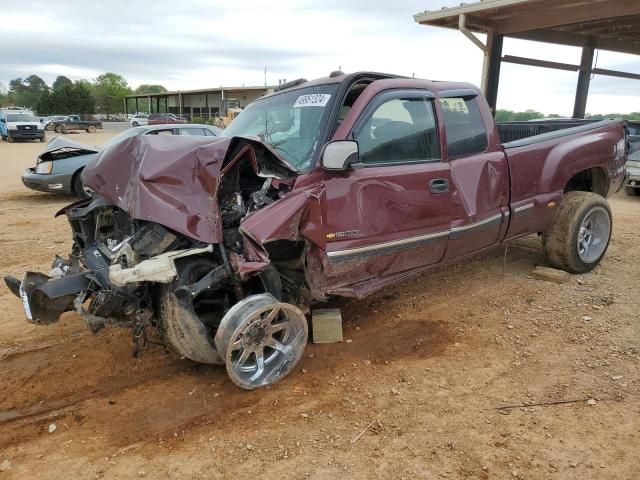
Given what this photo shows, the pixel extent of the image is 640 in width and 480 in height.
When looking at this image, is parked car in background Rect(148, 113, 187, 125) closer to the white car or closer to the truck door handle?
the white car

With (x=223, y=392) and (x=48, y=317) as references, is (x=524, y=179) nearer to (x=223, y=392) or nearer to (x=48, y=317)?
(x=223, y=392)

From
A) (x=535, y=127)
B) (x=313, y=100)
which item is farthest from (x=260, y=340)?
(x=535, y=127)

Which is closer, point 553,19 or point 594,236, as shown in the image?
point 594,236

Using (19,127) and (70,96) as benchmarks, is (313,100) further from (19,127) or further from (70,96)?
(70,96)

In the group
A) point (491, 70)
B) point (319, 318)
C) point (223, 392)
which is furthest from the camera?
point (491, 70)

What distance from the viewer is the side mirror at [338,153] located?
3.31 meters

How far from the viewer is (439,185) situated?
4.07 meters

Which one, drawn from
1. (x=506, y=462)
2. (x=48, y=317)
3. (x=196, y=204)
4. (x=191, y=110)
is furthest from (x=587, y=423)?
(x=191, y=110)

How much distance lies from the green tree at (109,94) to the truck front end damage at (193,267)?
84712 mm

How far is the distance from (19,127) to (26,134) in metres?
0.54

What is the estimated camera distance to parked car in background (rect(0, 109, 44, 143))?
2948 cm

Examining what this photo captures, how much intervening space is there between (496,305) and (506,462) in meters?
2.31

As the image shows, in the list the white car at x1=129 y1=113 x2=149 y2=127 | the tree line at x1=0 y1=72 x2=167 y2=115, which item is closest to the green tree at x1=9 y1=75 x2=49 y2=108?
the tree line at x1=0 y1=72 x2=167 y2=115

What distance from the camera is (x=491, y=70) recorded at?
11.6m
